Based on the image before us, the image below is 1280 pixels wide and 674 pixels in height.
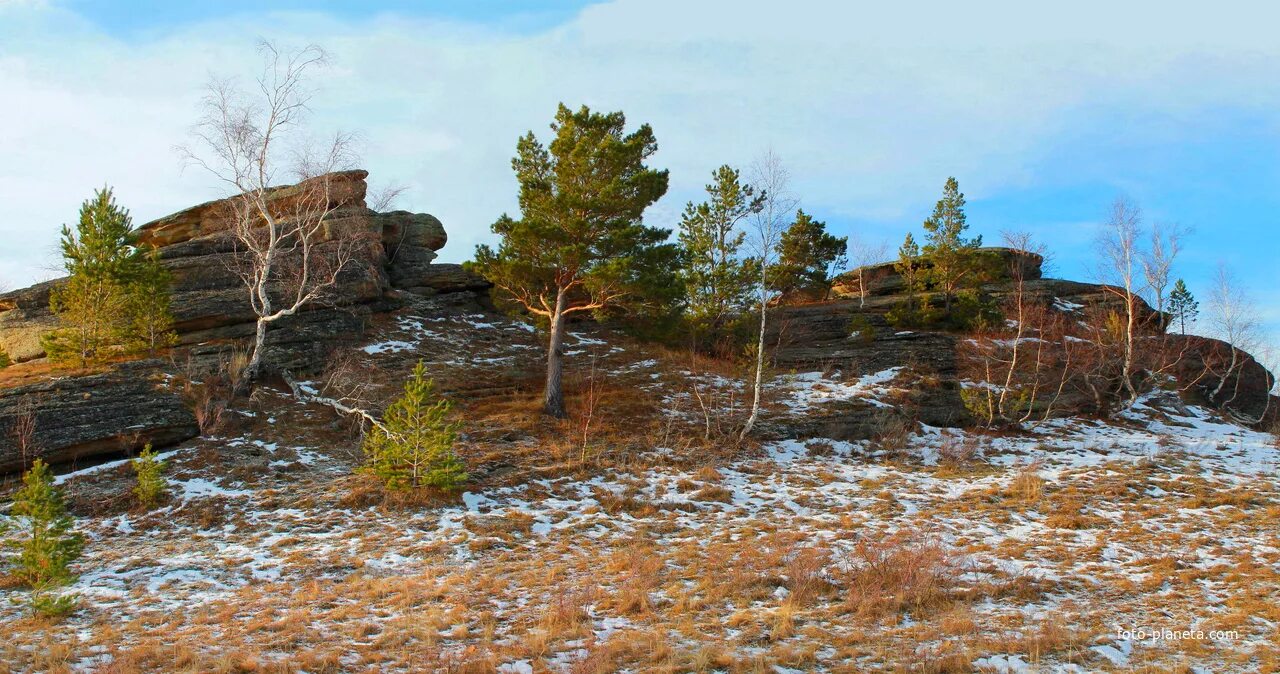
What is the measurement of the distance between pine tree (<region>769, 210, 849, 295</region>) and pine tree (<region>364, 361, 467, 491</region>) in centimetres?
1987

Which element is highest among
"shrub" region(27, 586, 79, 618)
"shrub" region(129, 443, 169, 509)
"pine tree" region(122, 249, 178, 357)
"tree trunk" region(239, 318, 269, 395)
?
"pine tree" region(122, 249, 178, 357)

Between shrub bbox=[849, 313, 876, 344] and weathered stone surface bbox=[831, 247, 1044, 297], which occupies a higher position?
weathered stone surface bbox=[831, 247, 1044, 297]

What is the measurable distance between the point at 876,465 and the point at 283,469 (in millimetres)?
16150

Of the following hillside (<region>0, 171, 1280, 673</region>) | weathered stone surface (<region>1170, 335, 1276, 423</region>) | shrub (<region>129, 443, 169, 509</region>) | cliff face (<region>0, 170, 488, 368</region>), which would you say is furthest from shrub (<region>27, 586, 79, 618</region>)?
weathered stone surface (<region>1170, 335, 1276, 423</region>)

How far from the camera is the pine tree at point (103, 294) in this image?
902 inches

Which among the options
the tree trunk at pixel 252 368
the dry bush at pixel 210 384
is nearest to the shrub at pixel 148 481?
the dry bush at pixel 210 384

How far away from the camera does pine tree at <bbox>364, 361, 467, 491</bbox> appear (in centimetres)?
1655

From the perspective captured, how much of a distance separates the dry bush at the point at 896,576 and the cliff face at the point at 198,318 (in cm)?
1735

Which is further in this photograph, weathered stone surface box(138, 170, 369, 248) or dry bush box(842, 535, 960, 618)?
weathered stone surface box(138, 170, 369, 248)

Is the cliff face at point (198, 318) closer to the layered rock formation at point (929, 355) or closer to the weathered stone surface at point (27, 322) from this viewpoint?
the weathered stone surface at point (27, 322)

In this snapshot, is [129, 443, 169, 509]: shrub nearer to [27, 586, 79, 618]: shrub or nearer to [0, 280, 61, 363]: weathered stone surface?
[27, 586, 79, 618]: shrub

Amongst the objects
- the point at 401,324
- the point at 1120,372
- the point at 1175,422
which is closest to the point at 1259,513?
the point at 1175,422

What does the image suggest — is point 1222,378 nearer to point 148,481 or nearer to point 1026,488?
point 1026,488

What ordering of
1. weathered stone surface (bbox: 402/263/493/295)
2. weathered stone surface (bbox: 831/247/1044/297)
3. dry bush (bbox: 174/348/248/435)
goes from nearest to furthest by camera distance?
1. dry bush (bbox: 174/348/248/435)
2. weathered stone surface (bbox: 402/263/493/295)
3. weathered stone surface (bbox: 831/247/1044/297)
